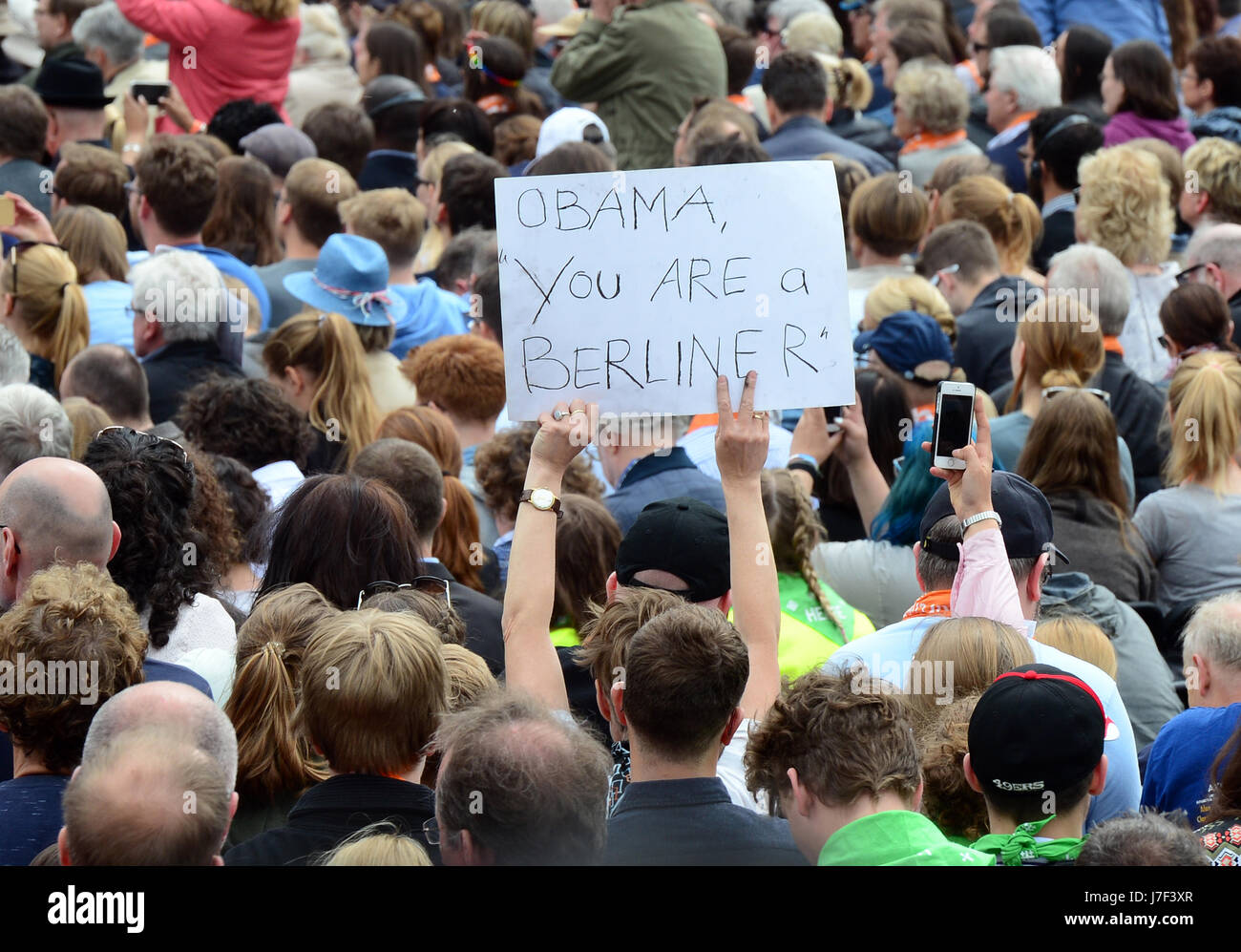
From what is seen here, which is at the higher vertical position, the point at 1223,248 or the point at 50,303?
the point at 1223,248

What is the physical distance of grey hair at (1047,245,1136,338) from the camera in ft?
21.7

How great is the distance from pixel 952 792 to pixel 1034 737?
1.05ft

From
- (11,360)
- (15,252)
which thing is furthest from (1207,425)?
(15,252)

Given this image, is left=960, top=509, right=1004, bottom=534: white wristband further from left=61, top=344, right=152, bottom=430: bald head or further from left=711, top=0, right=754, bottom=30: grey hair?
left=711, top=0, right=754, bottom=30: grey hair

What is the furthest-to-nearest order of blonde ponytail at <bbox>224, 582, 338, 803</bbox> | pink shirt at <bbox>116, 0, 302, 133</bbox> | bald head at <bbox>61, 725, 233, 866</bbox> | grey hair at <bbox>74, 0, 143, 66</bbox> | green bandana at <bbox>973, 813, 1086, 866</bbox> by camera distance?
1. grey hair at <bbox>74, 0, 143, 66</bbox>
2. pink shirt at <bbox>116, 0, 302, 133</bbox>
3. blonde ponytail at <bbox>224, 582, 338, 803</bbox>
4. green bandana at <bbox>973, 813, 1086, 866</bbox>
5. bald head at <bbox>61, 725, 233, 866</bbox>

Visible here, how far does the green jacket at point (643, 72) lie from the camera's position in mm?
9930

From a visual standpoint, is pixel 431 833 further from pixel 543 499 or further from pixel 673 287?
pixel 673 287

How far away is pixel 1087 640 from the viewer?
14.2 feet

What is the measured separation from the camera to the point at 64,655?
11.0 feet

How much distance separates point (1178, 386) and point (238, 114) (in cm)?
604

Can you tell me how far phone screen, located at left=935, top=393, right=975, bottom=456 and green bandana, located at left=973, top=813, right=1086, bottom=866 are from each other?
1215 millimetres

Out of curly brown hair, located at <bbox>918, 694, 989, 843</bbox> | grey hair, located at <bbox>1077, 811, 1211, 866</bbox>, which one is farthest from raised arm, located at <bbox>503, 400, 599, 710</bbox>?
grey hair, located at <bbox>1077, 811, 1211, 866</bbox>
